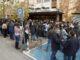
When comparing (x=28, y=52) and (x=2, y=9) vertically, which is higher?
(x=2, y=9)

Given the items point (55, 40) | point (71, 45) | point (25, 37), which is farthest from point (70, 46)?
point (25, 37)

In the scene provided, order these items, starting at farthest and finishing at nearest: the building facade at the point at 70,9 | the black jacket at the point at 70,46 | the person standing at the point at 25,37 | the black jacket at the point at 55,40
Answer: the building facade at the point at 70,9
the person standing at the point at 25,37
the black jacket at the point at 55,40
the black jacket at the point at 70,46

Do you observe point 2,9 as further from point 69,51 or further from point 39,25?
point 69,51

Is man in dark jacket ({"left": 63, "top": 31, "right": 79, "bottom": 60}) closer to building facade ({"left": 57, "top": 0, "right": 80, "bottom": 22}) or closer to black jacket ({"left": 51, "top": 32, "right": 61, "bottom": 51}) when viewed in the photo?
black jacket ({"left": 51, "top": 32, "right": 61, "bottom": 51})

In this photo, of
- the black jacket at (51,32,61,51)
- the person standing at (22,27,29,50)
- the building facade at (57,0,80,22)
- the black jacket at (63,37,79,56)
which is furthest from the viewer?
the building facade at (57,0,80,22)

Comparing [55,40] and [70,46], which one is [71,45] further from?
[55,40]

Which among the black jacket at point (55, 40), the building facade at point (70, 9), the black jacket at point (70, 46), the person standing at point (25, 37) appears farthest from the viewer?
the building facade at point (70, 9)

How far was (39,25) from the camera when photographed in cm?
1053

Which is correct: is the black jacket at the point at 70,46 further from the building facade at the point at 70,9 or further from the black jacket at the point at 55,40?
the building facade at the point at 70,9

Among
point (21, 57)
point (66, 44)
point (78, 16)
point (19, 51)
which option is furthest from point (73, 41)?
point (78, 16)

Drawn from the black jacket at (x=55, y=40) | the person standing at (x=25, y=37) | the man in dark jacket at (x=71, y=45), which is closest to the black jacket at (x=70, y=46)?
the man in dark jacket at (x=71, y=45)

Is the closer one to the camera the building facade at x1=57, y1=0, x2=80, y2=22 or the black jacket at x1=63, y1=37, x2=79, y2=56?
the black jacket at x1=63, y1=37, x2=79, y2=56

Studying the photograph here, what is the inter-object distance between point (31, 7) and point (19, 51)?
18199mm

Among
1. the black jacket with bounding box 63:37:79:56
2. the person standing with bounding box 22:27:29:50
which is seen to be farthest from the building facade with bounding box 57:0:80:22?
the black jacket with bounding box 63:37:79:56
